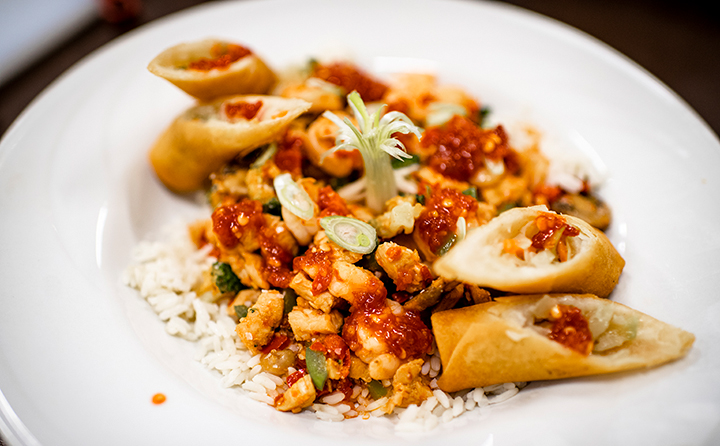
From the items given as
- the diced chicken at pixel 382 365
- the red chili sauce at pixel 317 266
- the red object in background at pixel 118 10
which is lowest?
the diced chicken at pixel 382 365

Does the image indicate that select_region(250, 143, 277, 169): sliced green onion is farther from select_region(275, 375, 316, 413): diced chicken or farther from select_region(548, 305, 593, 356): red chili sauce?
select_region(548, 305, 593, 356): red chili sauce

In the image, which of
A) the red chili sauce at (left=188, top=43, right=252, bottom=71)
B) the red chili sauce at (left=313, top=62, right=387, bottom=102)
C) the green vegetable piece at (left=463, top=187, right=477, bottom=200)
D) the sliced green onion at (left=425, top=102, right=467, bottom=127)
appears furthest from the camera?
the red chili sauce at (left=313, top=62, right=387, bottom=102)

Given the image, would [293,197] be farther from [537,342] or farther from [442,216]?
[537,342]

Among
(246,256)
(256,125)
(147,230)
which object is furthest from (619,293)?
Answer: (147,230)

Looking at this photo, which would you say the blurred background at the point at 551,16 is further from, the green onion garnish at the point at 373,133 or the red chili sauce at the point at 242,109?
the green onion garnish at the point at 373,133

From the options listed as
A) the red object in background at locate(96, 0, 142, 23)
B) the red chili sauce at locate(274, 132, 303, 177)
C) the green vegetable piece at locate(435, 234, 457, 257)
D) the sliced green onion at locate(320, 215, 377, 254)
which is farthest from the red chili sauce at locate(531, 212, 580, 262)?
the red object in background at locate(96, 0, 142, 23)

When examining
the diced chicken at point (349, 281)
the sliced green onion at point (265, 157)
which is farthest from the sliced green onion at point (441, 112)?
the diced chicken at point (349, 281)

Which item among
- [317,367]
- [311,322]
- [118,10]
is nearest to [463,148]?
[311,322]

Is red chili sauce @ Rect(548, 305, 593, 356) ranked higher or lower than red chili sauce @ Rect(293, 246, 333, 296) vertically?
higher
